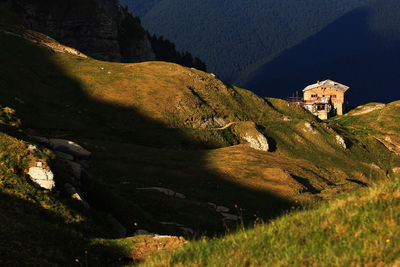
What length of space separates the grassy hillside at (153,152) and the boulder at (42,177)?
1.98 ft

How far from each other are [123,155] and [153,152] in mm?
6039

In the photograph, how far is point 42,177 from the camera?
60.5 feet

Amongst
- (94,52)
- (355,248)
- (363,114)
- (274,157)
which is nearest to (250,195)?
(274,157)

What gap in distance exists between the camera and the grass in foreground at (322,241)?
6.55 m

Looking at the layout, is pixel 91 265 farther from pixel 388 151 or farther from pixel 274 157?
pixel 388 151

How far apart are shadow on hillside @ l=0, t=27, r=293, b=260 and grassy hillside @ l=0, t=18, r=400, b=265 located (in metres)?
0.17

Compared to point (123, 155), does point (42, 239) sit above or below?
below

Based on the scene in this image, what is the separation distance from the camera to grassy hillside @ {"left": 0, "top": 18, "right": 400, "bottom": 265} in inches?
688

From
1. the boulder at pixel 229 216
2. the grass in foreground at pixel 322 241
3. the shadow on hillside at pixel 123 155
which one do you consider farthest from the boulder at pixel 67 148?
the grass in foreground at pixel 322 241

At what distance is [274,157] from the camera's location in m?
65.9

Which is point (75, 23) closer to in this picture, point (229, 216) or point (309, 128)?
point (309, 128)

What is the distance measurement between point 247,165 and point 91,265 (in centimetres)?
4323

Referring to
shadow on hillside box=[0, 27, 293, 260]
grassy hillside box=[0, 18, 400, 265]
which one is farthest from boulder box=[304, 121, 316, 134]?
shadow on hillside box=[0, 27, 293, 260]

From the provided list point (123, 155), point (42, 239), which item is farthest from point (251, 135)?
point (42, 239)
